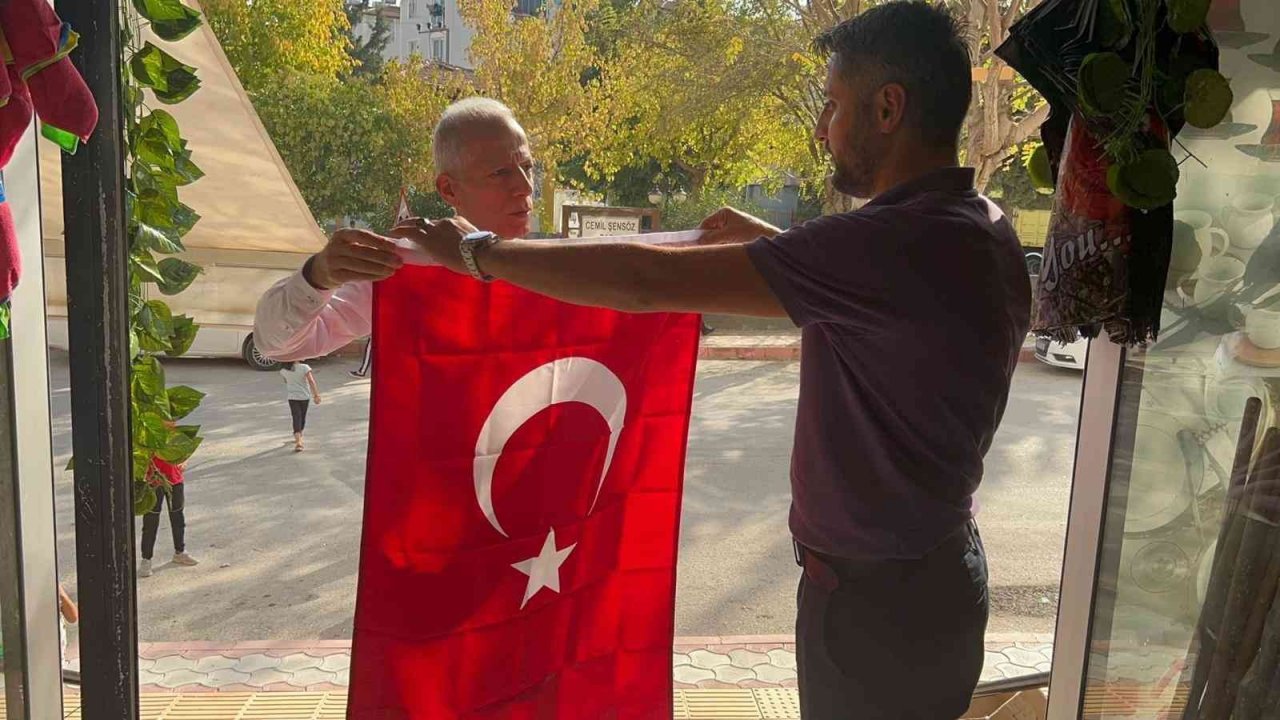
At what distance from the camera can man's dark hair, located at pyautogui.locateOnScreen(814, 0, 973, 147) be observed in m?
1.69

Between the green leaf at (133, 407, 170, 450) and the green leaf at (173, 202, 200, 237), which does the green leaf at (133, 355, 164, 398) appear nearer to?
the green leaf at (133, 407, 170, 450)

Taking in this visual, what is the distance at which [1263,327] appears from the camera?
201 cm

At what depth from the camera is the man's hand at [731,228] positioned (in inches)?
85.8

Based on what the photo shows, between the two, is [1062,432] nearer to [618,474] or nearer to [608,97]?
[618,474]

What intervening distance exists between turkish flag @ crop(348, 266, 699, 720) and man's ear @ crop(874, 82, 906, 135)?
794 millimetres

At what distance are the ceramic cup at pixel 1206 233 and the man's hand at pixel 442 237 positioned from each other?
1.54 m

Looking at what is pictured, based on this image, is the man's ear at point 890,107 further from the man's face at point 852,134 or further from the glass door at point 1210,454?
the glass door at point 1210,454

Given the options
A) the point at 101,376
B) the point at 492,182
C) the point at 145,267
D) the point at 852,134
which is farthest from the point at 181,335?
the point at 852,134

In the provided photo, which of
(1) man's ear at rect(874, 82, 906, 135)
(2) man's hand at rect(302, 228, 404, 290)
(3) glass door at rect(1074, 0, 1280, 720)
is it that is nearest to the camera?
(1) man's ear at rect(874, 82, 906, 135)

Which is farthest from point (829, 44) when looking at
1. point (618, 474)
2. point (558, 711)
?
point (558, 711)

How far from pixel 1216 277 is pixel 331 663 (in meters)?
3.79

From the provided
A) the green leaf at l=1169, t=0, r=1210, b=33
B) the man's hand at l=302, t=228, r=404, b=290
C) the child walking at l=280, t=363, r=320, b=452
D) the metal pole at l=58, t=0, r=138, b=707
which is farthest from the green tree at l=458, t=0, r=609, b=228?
the green leaf at l=1169, t=0, r=1210, b=33

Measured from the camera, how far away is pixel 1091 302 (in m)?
1.85

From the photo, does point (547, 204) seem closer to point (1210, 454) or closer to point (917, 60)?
point (1210, 454)
